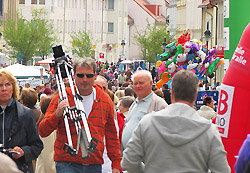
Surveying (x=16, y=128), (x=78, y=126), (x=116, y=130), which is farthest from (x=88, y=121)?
(x=16, y=128)

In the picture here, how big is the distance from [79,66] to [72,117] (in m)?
0.63

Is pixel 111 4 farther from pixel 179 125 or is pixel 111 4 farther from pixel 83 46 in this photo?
pixel 179 125

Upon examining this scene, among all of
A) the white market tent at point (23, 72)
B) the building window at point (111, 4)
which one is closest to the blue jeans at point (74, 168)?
the white market tent at point (23, 72)

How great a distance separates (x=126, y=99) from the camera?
10.7 metres

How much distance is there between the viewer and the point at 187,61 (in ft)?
66.4

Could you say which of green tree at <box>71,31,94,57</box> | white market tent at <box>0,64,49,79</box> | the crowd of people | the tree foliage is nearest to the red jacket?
the crowd of people

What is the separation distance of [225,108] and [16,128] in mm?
2164

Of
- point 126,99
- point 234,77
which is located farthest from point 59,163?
point 126,99

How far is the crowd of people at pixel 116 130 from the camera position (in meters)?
5.32

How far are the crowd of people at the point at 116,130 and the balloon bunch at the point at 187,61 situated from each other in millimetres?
9358

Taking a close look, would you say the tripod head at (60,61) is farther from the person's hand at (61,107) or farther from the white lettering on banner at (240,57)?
the white lettering on banner at (240,57)

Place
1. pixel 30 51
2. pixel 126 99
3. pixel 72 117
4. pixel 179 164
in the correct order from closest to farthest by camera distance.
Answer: pixel 179 164, pixel 72 117, pixel 126 99, pixel 30 51

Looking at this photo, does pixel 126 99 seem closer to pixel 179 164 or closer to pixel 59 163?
pixel 59 163

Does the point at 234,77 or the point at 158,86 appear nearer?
the point at 234,77
